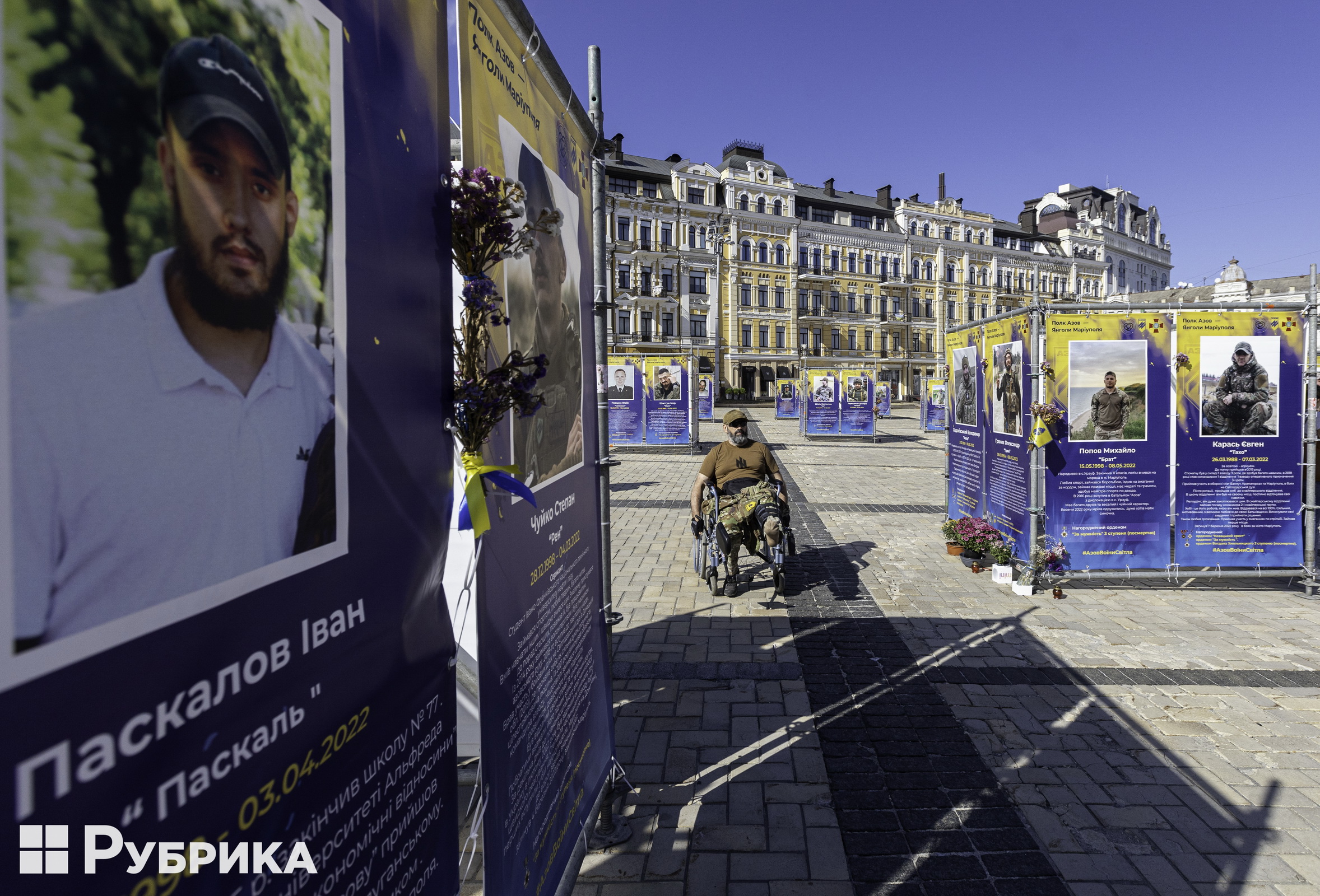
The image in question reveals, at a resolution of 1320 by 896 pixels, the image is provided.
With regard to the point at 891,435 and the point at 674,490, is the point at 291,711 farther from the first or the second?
the point at 891,435

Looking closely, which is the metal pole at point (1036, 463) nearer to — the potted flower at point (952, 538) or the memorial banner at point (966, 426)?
the potted flower at point (952, 538)

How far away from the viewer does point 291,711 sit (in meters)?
1.15

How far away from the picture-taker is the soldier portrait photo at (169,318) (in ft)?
2.39

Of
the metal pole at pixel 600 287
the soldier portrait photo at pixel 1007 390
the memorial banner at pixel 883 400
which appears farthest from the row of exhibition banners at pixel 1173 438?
the memorial banner at pixel 883 400

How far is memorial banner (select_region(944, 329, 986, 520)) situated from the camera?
821 cm

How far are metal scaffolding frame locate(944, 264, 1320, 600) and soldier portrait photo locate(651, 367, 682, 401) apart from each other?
575 inches

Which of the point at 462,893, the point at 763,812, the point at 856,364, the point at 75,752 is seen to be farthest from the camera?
the point at 856,364

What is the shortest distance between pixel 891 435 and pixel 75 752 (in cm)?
2760

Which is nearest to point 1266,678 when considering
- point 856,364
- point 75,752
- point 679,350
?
point 75,752

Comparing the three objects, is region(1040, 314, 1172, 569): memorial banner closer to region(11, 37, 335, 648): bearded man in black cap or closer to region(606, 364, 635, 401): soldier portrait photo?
region(11, 37, 335, 648): bearded man in black cap

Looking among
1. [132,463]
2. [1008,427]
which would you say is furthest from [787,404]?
[132,463]

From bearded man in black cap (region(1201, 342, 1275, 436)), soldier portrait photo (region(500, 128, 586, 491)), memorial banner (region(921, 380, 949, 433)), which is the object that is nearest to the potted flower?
bearded man in black cap (region(1201, 342, 1275, 436))

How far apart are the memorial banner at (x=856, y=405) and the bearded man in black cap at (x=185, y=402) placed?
24776 mm

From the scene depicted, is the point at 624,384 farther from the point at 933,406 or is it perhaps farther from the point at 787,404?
the point at 787,404
